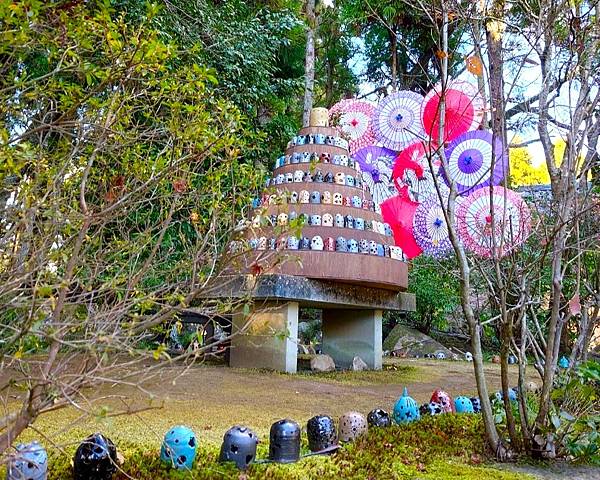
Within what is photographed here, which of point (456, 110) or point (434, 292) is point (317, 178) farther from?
point (434, 292)

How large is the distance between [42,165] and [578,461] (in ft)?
10.7

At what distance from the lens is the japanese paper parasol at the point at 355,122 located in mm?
10391

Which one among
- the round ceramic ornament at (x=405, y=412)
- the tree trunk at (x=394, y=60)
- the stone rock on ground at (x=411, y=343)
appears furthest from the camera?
the tree trunk at (x=394, y=60)

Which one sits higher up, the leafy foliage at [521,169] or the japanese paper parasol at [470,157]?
the leafy foliage at [521,169]

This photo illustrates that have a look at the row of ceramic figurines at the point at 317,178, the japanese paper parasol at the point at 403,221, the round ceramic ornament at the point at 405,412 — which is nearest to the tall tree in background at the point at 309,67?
the japanese paper parasol at the point at 403,221

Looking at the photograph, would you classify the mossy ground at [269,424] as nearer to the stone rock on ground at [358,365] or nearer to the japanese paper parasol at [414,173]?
the stone rock on ground at [358,365]

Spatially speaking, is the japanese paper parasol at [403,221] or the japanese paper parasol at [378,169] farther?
the japanese paper parasol at [378,169]

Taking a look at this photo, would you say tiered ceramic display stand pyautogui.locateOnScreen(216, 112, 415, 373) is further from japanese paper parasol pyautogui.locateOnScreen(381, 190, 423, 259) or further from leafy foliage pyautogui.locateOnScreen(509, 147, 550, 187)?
leafy foliage pyautogui.locateOnScreen(509, 147, 550, 187)

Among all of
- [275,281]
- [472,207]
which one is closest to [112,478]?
[275,281]

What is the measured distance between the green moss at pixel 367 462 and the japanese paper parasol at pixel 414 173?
640cm

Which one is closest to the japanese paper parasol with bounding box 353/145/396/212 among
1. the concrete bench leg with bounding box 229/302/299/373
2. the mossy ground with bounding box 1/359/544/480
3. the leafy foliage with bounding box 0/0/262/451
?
the concrete bench leg with bounding box 229/302/299/373

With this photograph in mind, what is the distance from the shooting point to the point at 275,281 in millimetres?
6512

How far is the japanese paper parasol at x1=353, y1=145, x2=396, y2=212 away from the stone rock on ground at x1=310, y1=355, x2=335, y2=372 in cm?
373

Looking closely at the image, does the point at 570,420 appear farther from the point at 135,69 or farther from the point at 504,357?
the point at 135,69
